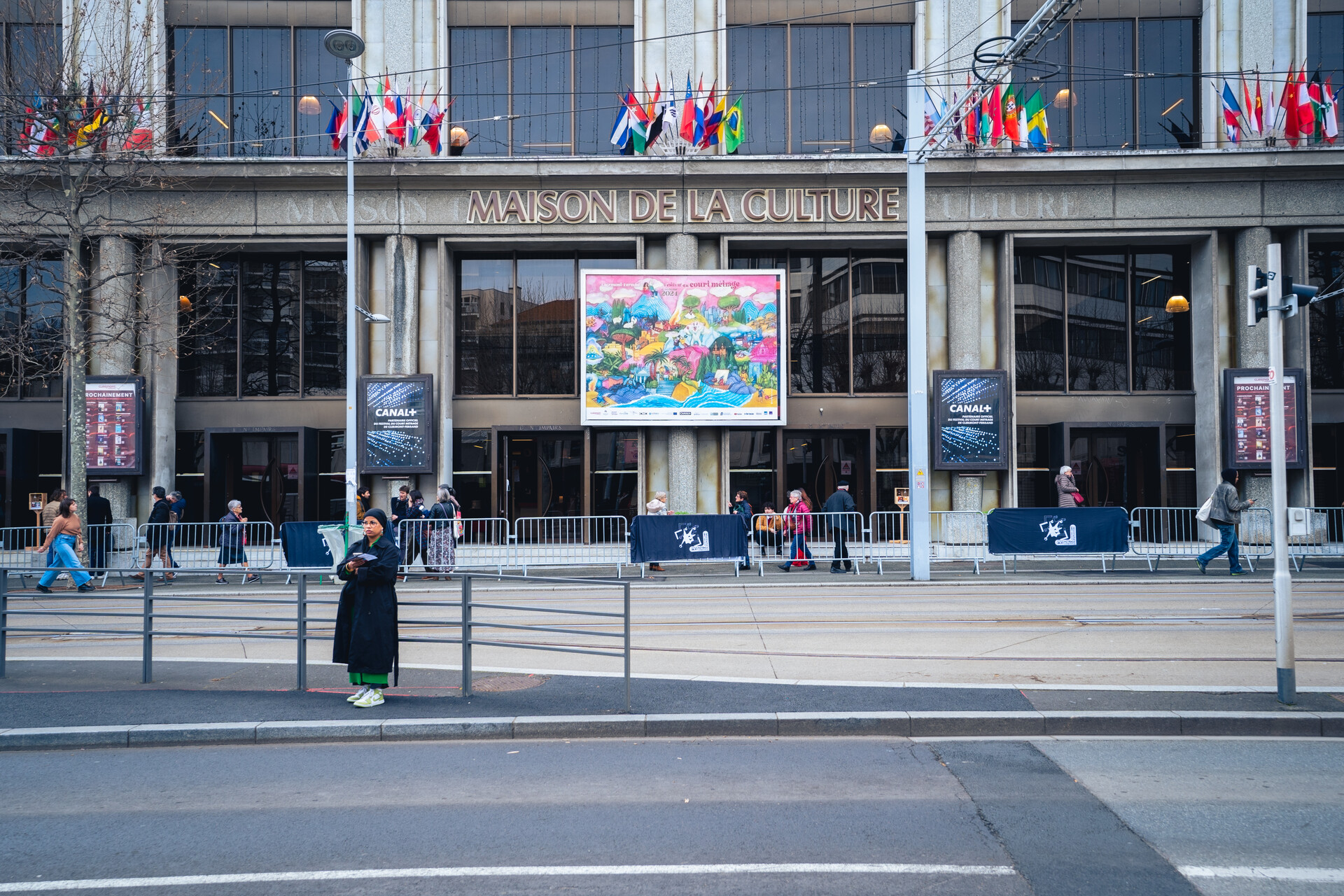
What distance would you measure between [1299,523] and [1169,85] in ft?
37.7

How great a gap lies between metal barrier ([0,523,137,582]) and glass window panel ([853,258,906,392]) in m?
17.5

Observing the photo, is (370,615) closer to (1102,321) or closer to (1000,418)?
(1000,418)

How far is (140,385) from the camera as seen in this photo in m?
21.8

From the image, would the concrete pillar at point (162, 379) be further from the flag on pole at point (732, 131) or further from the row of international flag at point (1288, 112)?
the row of international flag at point (1288, 112)

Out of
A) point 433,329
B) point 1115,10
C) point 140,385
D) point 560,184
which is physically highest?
point 1115,10

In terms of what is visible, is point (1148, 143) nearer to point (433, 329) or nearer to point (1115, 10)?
point (1115, 10)

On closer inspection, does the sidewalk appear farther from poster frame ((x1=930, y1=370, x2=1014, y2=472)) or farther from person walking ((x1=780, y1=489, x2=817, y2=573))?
poster frame ((x1=930, y1=370, x2=1014, y2=472))

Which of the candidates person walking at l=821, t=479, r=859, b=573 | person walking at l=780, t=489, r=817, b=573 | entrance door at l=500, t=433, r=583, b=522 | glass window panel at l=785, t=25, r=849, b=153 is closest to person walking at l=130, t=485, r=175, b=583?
entrance door at l=500, t=433, r=583, b=522

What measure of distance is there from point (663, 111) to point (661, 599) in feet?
42.8

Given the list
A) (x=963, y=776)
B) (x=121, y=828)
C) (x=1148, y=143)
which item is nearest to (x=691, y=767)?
(x=963, y=776)

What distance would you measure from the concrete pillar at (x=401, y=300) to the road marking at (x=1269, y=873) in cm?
2030

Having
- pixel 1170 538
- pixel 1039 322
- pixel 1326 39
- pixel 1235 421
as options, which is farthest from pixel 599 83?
pixel 1326 39

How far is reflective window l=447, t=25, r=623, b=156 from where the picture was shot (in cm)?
2300

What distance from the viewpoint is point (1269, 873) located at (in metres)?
4.53
